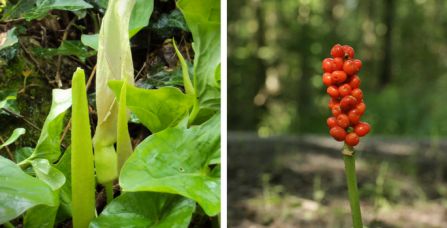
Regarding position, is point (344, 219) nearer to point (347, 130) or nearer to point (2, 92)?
point (347, 130)

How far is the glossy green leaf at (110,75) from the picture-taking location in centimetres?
37

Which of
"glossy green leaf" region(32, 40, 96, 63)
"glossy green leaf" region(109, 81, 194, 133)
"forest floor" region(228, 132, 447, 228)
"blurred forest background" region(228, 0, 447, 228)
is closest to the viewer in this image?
"glossy green leaf" region(109, 81, 194, 133)

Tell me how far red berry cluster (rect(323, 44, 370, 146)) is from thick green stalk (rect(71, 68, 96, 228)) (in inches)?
10.2

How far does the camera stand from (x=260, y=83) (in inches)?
59.1

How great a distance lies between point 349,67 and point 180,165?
211 millimetres

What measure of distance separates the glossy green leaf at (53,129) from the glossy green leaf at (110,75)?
45 millimetres

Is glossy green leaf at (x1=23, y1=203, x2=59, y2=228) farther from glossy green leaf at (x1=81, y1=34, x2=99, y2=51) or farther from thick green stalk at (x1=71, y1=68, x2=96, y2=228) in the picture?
glossy green leaf at (x1=81, y1=34, x2=99, y2=51)

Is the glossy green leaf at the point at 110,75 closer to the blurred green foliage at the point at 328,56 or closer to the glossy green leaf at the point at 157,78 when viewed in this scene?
the glossy green leaf at the point at 157,78

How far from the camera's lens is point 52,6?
1.67 feet

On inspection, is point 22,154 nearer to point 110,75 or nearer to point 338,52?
point 110,75

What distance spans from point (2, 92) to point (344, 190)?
116 cm

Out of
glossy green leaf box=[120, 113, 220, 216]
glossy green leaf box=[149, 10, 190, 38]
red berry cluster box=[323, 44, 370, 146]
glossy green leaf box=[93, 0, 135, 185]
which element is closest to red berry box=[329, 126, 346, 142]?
red berry cluster box=[323, 44, 370, 146]

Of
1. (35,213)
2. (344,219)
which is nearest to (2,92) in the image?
(35,213)

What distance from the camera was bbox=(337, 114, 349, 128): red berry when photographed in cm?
27
